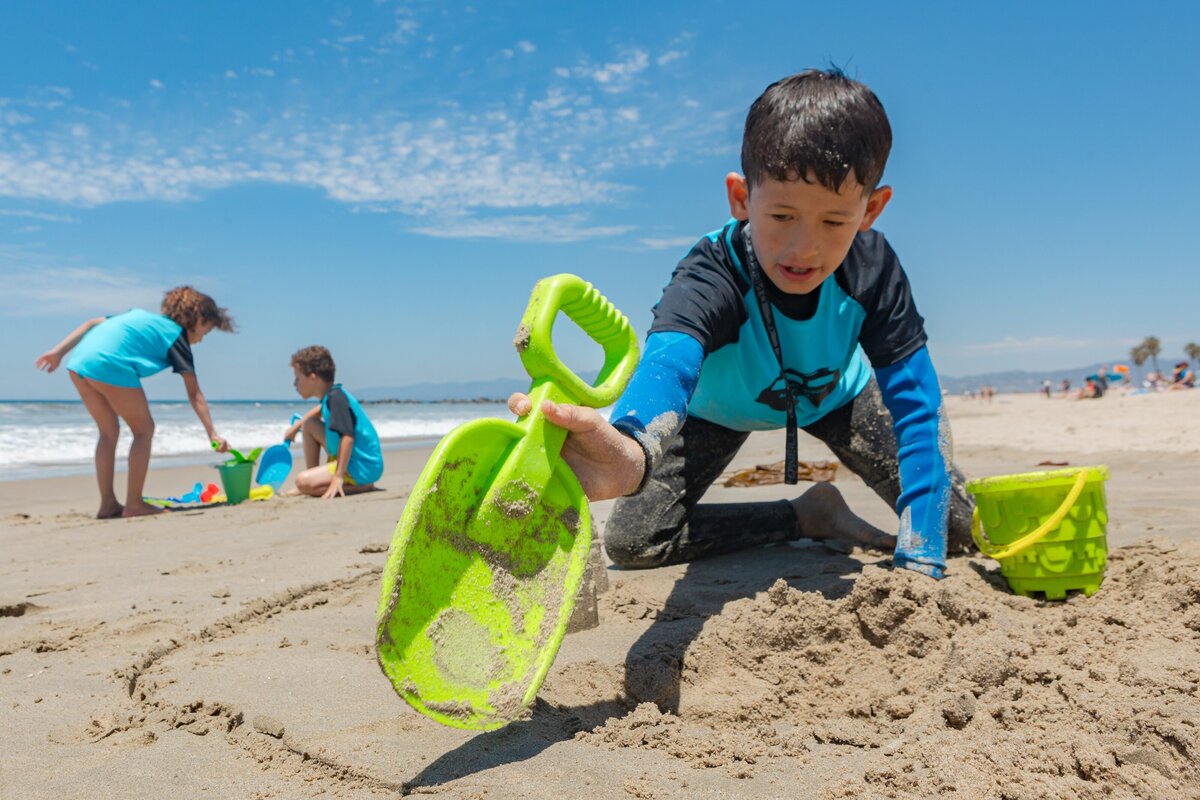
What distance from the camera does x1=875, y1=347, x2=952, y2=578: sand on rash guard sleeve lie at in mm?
2385

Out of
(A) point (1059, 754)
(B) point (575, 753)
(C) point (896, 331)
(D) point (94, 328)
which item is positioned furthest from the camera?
(D) point (94, 328)

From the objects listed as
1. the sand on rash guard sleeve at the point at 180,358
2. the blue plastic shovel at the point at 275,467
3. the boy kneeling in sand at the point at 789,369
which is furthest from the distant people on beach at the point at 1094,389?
the sand on rash guard sleeve at the point at 180,358

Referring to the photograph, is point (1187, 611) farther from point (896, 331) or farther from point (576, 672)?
point (576, 672)

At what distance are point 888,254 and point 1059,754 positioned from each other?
1.71 meters

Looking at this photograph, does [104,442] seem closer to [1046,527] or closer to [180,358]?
[180,358]

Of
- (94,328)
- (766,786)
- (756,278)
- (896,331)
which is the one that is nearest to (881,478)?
(896,331)

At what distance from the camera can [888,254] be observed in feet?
8.81

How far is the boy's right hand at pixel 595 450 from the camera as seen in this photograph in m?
1.58

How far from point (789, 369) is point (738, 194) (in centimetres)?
73

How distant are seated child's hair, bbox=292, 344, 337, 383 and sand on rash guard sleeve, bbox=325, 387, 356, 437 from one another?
0.39 meters

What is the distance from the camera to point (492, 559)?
5.21ft

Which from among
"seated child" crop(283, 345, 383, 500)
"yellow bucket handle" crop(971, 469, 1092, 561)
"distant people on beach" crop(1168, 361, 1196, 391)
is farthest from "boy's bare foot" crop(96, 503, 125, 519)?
"distant people on beach" crop(1168, 361, 1196, 391)

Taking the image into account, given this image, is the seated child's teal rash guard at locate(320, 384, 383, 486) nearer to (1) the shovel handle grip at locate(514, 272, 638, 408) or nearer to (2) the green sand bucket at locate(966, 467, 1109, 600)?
(1) the shovel handle grip at locate(514, 272, 638, 408)

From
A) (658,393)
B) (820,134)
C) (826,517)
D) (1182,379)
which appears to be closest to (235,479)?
(826,517)
